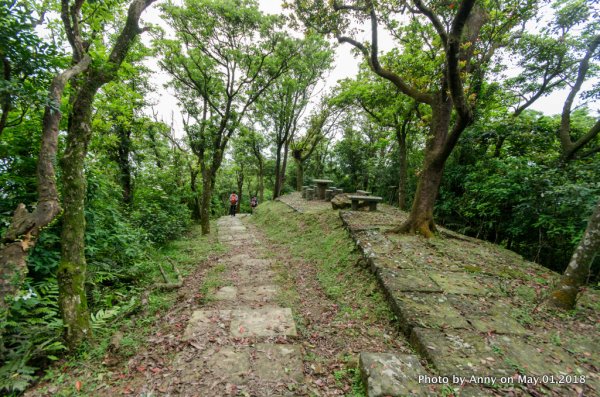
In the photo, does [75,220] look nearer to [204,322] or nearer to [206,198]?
[204,322]

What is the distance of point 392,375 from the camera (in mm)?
2182

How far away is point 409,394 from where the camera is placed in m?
2.03

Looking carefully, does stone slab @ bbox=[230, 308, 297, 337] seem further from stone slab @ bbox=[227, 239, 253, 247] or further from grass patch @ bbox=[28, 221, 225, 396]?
stone slab @ bbox=[227, 239, 253, 247]

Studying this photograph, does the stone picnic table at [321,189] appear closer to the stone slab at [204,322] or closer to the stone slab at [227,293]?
the stone slab at [227,293]

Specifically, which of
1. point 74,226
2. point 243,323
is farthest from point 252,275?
point 74,226

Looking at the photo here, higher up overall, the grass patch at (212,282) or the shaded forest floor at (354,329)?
the shaded forest floor at (354,329)

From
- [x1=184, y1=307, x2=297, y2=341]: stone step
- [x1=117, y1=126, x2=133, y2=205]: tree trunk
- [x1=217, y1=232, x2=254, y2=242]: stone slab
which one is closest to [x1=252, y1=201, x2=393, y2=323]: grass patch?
[x1=217, y1=232, x2=254, y2=242]: stone slab

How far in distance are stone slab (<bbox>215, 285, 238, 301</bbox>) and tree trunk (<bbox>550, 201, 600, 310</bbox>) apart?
4.70 m

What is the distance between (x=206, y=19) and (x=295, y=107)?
8.20 m

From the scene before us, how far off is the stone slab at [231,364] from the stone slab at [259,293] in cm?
119

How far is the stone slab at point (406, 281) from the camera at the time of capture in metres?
3.51

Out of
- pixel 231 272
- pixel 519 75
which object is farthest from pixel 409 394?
pixel 519 75

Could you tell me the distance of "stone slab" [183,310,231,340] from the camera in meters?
2.97

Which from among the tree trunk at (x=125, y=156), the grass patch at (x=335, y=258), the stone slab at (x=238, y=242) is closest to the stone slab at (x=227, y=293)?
the grass patch at (x=335, y=258)
